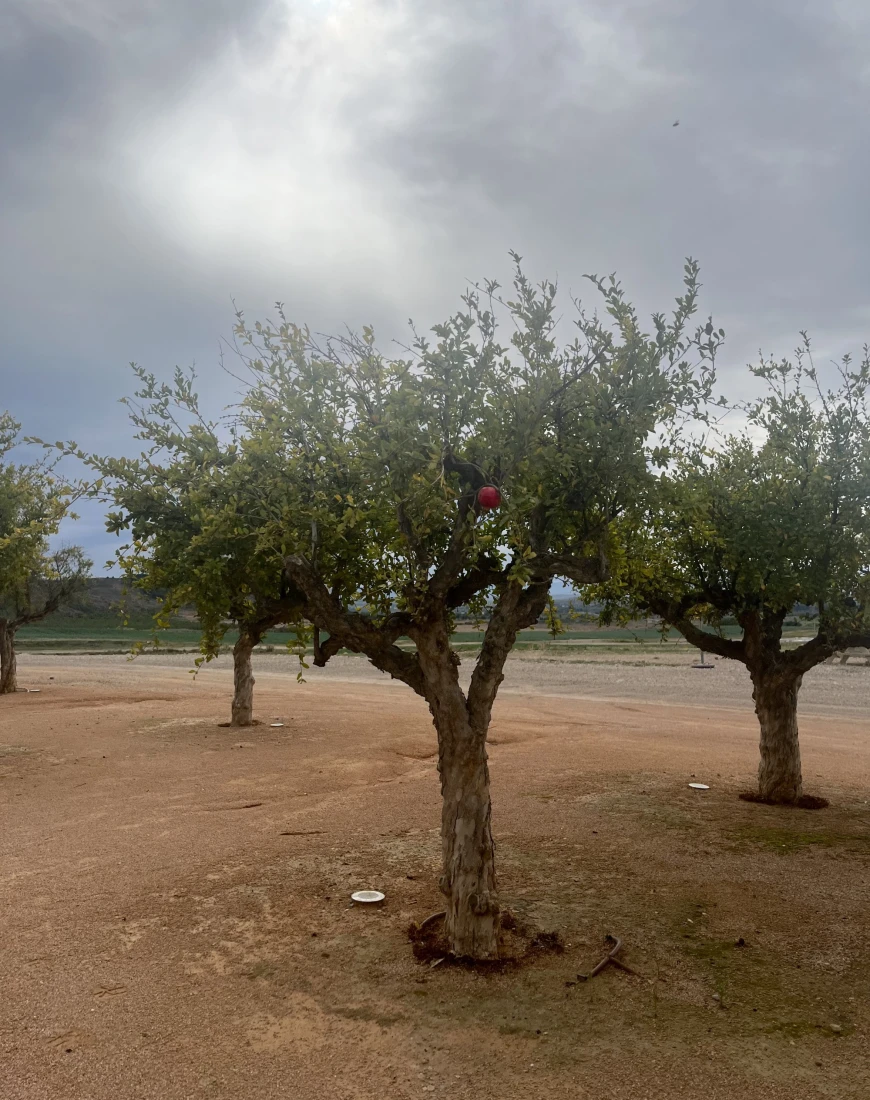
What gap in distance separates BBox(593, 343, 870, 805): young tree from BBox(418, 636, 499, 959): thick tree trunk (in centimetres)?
387

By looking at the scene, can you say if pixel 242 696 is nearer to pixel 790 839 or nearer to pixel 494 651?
pixel 790 839

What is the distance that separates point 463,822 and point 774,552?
23.0ft

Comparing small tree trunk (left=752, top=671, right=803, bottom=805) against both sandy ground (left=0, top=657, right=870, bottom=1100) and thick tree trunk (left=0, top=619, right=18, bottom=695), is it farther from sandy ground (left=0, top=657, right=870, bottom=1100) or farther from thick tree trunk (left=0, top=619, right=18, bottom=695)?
thick tree trunk (left=0, top=619, right=18, bottom=695)

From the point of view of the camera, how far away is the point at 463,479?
8.52 meters

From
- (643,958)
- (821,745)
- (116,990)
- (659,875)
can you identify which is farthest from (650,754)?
(116,990)

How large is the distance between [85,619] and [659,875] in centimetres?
12557

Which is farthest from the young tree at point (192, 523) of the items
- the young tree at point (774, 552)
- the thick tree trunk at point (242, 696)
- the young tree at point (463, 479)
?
the thick tree trunk at point (242, 696)

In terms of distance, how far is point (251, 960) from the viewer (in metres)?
8.13

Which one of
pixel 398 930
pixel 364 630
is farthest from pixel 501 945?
pixel 364 630

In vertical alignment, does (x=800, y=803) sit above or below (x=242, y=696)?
below

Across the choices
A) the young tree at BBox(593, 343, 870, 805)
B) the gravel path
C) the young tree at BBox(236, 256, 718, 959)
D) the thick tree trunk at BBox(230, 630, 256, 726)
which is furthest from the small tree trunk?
the gravel path

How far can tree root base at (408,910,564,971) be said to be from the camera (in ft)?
26.1

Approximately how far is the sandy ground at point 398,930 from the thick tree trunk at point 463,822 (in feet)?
1.53

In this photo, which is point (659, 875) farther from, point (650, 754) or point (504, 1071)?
point (650, 754)
